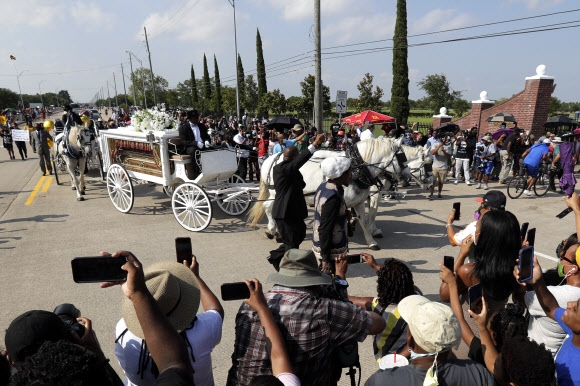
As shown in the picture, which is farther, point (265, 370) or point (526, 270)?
point (526, 270)

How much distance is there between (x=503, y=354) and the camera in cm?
182

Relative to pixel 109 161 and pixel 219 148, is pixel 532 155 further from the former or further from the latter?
pixel 109 161

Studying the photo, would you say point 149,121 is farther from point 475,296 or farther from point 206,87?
point 206,87

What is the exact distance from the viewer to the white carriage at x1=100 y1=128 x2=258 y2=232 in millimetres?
7320

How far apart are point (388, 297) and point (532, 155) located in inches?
389

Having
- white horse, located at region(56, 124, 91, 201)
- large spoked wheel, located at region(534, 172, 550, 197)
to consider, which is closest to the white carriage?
white horse, located at region(56, 124, 91, 201)

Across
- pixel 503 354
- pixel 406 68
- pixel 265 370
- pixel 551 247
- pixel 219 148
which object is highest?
pixel 406 68

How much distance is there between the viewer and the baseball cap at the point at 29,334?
166 centimetres

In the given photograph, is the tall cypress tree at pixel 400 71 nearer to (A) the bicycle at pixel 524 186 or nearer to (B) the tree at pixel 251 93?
(A) the bicycle at pixel 524 186

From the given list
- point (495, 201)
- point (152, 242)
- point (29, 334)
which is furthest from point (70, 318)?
point (152, 242)

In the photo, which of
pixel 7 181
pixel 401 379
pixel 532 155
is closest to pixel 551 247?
pixel 532 155

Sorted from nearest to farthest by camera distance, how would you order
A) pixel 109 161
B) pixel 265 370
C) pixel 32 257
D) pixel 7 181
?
pixel 265 370 → pixel 32 257 → pixel 109 161 → pixel 7 181

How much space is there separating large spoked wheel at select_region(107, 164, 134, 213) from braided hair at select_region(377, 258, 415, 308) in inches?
272

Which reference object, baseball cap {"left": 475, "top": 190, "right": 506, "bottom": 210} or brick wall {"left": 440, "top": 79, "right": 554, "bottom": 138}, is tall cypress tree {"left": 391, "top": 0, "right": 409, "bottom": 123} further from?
baseball cap {"left": 475, "top": 190, "right": 506, "bottom": 210}
